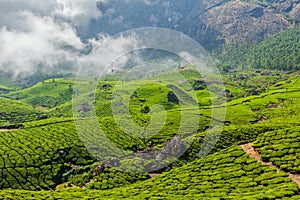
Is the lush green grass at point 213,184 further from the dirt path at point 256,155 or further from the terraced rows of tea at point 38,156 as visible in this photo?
the terraced rows of tea at point 38,156

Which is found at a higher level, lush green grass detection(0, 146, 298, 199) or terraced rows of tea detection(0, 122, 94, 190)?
terraced rows of tea detection(0, 122, 94, 190)

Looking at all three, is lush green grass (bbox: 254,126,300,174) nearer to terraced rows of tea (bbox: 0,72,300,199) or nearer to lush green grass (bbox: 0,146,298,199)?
terraced rows of tea (bbox: 0,72,300,199)

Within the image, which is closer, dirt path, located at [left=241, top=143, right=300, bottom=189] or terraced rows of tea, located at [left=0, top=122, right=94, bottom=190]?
dirt path, located at [left=241, top=143, right=300, bottom=189]

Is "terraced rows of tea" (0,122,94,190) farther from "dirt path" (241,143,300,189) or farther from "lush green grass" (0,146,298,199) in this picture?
"dirt path" (241,143,300,189)

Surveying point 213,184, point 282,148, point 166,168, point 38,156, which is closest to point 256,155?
point 282,148

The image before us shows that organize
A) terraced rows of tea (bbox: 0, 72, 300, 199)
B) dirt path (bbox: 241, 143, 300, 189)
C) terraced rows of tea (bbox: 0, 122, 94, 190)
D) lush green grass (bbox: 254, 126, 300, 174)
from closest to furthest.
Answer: dirt path (bbox: 241, 143, 300, 189) → terraced rows of tea (bbox: 0, 72, 300, 199) → lush green grass (bbox: 254, 126, 300, 174) → terraced rows of tea (bbox: 0, 122, 94, 190)

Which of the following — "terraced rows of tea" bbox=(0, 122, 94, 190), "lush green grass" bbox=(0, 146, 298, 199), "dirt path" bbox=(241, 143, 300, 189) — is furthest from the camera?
"terraced rows of tea" bbox=(0, 122, 94, 190)

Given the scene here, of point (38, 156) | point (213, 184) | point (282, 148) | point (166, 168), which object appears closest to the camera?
point (213, 184)

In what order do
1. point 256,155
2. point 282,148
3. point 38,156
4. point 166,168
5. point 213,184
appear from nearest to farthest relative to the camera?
1. point 213,184
2. point 282,148
3. point 256,155
4. point 166,168
5. point 38,156

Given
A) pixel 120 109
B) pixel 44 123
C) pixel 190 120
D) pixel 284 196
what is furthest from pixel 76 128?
pixel 284 196

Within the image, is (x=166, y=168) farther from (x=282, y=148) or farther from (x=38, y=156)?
(x=38, y=156)

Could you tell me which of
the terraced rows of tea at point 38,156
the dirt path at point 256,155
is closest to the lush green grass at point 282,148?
the dirt path at point 256,155

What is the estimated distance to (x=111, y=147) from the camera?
98.7 metres

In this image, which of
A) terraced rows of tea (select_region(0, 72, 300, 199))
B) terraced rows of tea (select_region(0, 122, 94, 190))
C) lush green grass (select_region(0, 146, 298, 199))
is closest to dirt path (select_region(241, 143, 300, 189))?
terraced rows of tea (select_region(0, 72, 300, 199))
